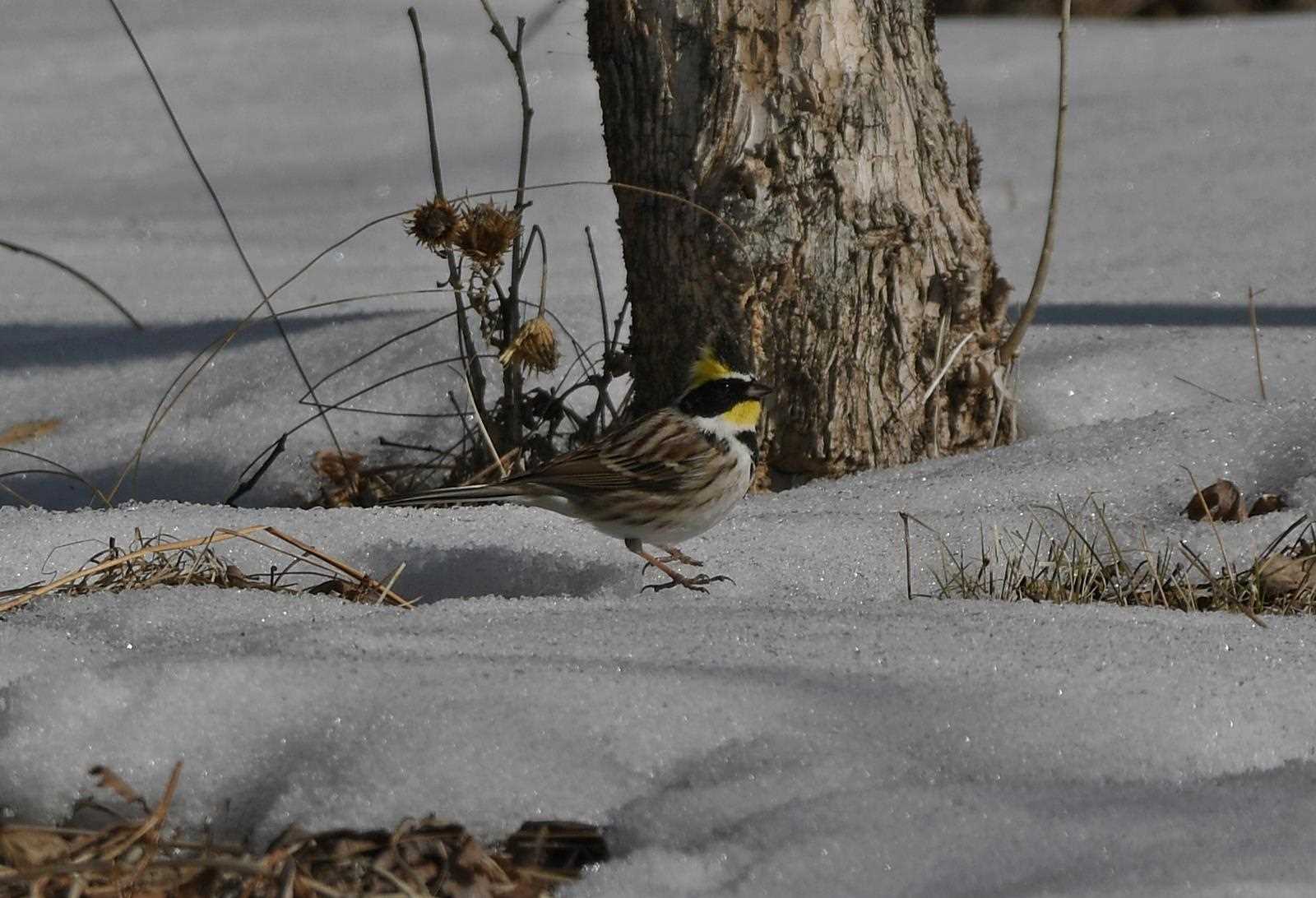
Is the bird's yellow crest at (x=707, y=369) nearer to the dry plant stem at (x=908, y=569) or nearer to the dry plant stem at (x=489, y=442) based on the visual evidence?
the dry plant stem at (x=489, y=442)

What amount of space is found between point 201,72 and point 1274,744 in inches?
442

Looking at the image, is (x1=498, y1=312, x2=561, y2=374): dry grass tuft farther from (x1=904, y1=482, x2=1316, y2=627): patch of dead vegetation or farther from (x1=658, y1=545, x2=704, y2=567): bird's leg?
(x1=904, y1=482, x2=1316, y2=627): patch of dead vegetation

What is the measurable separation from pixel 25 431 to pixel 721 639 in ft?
12.1

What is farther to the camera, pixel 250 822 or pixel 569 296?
pixel 569 296

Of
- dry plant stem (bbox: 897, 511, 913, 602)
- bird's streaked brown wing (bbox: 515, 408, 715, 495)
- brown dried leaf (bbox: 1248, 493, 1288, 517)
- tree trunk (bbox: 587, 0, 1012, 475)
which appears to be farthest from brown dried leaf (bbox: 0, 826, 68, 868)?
brown dried leaf (bbox: 1248, 493, 1288, 517)

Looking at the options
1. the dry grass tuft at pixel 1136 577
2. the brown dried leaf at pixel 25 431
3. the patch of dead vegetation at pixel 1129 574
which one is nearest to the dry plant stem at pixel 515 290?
the patch of dead vegetation at pixel 1129 574

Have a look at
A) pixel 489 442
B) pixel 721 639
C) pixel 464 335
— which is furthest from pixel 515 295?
pixel 721 639

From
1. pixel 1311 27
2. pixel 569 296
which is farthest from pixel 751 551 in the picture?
pixel 1311 27

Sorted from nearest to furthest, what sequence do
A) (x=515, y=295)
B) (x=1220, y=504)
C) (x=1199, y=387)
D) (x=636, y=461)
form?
1. (x=1220, y=504)
2. (x=636, y=461)
3. (x=515, y=295)
4. (x=1199, y=387)

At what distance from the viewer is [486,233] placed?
4508 mm

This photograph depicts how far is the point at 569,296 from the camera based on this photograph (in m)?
6.66

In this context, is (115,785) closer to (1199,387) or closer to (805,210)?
(805,210)

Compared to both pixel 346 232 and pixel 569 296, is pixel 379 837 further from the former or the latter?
pixel 346 232

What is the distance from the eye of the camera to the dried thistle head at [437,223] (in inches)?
177
